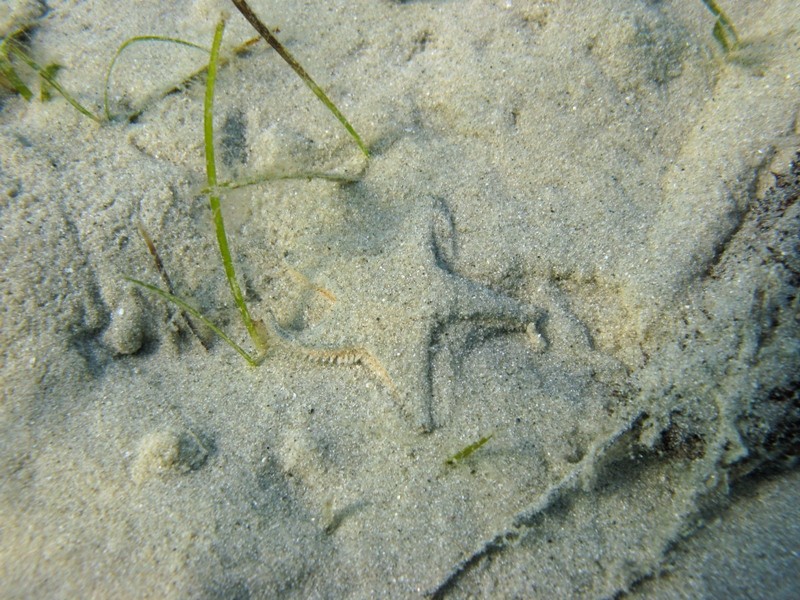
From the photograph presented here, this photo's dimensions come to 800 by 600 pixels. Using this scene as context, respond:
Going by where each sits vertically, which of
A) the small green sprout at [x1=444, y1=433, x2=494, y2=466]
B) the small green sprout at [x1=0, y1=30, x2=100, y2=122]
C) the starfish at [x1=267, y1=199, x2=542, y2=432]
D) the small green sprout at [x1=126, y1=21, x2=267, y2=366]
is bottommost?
the small green sprout at [x1=444, y1=433, x2=494, y2=466]

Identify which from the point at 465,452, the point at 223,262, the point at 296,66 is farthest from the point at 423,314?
the point at 296,66

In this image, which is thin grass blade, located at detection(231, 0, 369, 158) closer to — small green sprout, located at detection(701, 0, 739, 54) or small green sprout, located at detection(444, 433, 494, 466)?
small green sprout, located at detection(444, 433, 494, 466)

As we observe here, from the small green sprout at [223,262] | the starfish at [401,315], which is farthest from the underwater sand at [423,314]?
the small green sprout at [223,262]

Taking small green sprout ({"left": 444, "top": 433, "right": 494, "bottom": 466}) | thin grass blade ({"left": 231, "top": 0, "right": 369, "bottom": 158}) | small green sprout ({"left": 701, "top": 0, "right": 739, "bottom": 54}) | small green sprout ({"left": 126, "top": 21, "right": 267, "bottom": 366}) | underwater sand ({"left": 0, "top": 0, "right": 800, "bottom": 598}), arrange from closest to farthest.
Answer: underwater sand ({"left": 0, "top": 0, "right": 800, "bottom": 598}) < small green sprout ({"left": 444, "top": 433, "right": 494, "bottom": 466}) < small green sprout ({"left": 126, "top": 21, "right": 267, "bottom": 366}) < thin grass blade ({"left": 231, "top": 0, "right": 369, "bottom": 158}) < small green sprout ({"left": 701, "top": 0, "right": 739, "bottom": 54})

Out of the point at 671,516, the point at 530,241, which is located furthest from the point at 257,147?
Answer: the point at 671,516

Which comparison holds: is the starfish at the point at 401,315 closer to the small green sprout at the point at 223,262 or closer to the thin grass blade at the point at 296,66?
the small green sprout at the point at 223,262

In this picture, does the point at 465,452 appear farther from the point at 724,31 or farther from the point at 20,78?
the point at 20,78

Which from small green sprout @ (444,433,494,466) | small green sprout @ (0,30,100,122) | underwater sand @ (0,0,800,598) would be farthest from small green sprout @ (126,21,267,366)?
small green sprout @ (0,30,100,122)
